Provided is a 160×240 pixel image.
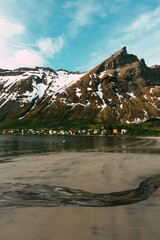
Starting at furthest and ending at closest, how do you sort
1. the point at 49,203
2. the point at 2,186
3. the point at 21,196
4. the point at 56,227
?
the point at 2,186 < the point at 21,196 < the point at 49,203 < the point at 56,227

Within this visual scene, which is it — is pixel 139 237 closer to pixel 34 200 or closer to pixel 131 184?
pixel 34 200

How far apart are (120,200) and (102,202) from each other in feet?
3.96

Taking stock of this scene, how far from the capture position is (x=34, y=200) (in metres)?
11.2

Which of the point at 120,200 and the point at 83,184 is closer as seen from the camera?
the point at 120,200

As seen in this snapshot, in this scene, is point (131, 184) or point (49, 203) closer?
point (49, 203)

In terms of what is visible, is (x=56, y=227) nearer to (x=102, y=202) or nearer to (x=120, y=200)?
(x=102, y=202)

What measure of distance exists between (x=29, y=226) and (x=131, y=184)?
9.79 m

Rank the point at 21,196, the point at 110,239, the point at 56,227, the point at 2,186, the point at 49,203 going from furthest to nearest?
1. the point at 2,186
2. the point at 21,196
3. the point at 49,203
4. the point at 56,227
5. the point at 110,239

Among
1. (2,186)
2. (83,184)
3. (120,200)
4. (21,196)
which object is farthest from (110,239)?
(2,186)

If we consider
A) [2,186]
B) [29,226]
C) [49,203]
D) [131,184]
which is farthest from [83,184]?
[29,226]

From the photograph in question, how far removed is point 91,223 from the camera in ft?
26.2

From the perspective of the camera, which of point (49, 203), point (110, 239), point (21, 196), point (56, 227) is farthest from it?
point (21, 196)

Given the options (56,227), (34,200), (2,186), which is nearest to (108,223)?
(56,227)

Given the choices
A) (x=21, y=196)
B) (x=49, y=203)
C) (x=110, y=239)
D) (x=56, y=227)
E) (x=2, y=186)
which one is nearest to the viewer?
(x=110, y=239)
